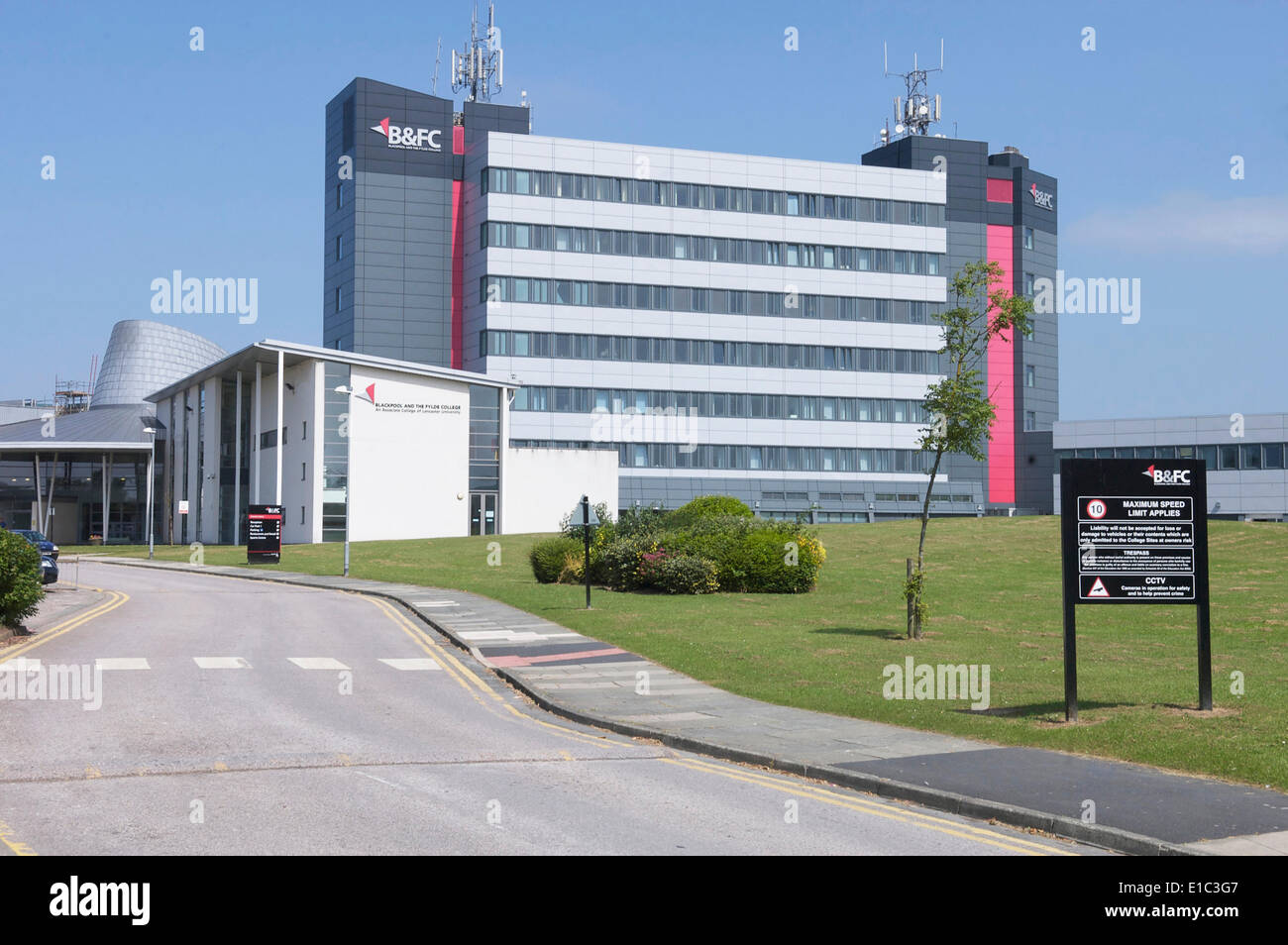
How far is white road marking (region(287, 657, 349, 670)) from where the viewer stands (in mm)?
19828

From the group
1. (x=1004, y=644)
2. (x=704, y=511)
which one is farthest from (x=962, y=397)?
(x=704, y=511)

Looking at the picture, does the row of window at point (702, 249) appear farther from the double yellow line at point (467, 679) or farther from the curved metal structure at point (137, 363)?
the curved metal structure at point (137, 363)

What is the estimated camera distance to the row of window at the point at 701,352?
8694 cm

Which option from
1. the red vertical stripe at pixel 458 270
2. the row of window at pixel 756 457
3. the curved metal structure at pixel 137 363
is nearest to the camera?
the row of window at pixel 756 457

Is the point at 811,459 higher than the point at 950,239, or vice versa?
the point at 950,239

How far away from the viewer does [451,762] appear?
12.0m

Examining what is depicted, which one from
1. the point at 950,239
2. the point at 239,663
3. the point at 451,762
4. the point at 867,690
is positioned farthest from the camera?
the point at 950,239

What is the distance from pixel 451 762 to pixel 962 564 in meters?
31.7

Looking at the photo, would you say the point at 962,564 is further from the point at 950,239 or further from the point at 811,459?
the point at 950,239

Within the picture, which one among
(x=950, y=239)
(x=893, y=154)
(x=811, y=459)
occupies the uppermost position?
(x=893, y=154)

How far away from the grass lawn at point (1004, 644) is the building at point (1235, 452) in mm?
43840

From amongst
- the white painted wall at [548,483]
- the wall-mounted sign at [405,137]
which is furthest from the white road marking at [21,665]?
the wall-mounted sign at [405,137]
